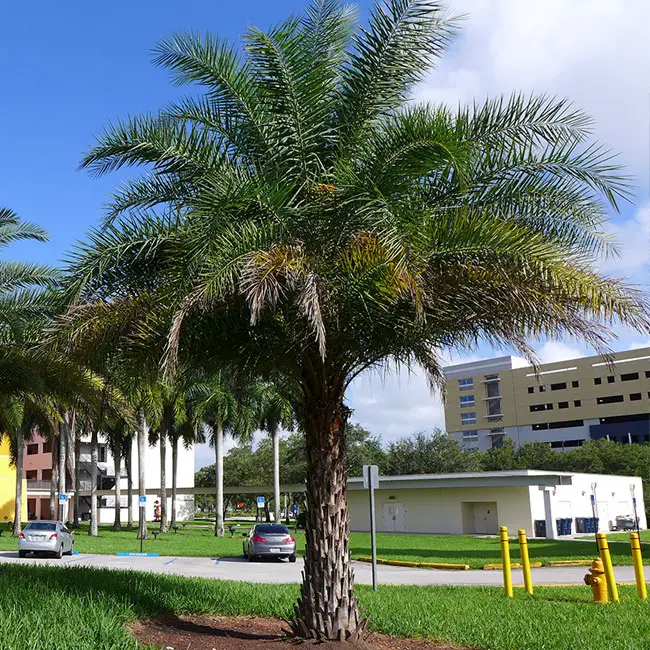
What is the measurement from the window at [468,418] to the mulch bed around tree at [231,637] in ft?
383

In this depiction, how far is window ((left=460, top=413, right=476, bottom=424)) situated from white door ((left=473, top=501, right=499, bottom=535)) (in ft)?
255

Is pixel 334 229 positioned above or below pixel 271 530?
above

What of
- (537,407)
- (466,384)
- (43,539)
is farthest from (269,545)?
(466,384)

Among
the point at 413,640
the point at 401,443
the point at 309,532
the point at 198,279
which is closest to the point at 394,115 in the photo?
the point at 198,279

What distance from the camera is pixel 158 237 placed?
9.88 meters

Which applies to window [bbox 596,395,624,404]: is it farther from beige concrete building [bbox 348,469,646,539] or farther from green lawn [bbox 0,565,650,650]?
green lawn [bbox 0,565,650,650]

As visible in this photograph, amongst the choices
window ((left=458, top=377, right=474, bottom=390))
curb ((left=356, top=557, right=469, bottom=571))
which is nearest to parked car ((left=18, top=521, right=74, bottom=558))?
curb ((left=356, top=557, right=469, bottom=571))

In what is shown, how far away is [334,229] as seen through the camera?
9297 millimetres

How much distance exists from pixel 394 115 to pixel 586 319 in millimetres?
3469

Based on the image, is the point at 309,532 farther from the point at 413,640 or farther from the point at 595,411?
the point at 595,411

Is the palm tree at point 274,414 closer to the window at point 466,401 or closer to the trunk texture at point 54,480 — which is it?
the trunk texture at point 54,480

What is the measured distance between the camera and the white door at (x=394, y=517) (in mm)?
50719

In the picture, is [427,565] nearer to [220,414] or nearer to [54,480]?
[220,414]

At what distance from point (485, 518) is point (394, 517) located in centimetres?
654
